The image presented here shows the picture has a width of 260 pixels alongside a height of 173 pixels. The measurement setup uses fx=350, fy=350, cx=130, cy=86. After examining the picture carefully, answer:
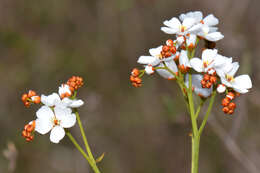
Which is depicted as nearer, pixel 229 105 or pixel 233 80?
pixel 229 105

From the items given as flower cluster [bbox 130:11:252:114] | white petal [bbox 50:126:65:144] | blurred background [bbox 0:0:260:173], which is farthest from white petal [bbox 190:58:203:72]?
blurred background [bbox 0:0:260:173]

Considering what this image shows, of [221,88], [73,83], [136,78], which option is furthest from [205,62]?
[73,83]

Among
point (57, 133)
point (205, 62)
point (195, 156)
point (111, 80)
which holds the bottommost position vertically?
point (111, 80)

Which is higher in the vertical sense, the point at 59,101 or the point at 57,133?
the point at 59,101

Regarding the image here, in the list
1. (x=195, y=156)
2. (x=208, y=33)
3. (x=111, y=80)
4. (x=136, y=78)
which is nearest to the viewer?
(x=195, y=156)

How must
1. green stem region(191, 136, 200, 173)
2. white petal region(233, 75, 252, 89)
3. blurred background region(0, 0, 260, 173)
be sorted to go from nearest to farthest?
green stem region(191, 136, 200, 173) → white petal region(233, 75, 252, 89) → blurred background region(0, 0, 260, 173)

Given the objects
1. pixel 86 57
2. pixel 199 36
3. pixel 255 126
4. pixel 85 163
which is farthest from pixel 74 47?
pixel 199 36

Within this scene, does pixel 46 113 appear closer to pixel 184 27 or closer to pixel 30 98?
pixel 30 98

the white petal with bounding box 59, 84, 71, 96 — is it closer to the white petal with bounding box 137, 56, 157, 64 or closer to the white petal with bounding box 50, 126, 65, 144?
the white petal with bounding box 50, 126, 65, 144
